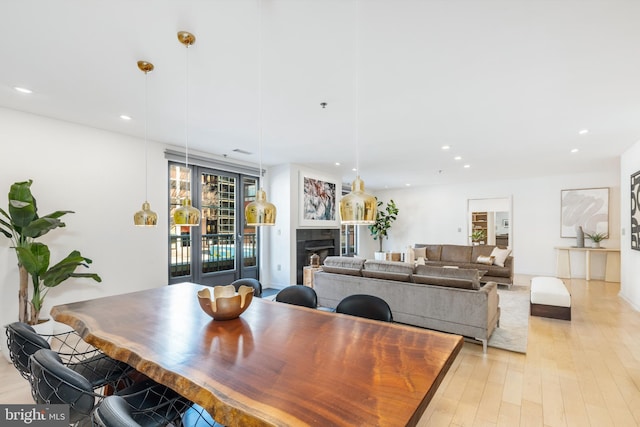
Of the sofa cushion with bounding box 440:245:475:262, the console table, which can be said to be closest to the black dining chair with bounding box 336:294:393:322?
the sofa cushion with bounding box 440:245:475:262

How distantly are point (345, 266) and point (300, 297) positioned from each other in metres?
1.50

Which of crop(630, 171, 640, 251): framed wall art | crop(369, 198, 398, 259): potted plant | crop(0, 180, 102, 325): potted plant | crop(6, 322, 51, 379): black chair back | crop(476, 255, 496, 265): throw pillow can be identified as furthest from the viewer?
crop(369, 198, 398, 259): potted plant

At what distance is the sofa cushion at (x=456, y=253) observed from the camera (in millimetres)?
6737

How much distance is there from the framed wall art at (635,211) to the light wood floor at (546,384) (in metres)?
1.49

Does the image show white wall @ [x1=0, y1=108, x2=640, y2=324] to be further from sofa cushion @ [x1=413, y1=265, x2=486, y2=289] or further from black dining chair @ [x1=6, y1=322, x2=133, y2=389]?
sofa cushion @ [x1=413, y1=265, x2=486, y2=289]

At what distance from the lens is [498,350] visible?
10.3 feet

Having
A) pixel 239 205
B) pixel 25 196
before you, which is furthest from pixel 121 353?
pixel 239 205

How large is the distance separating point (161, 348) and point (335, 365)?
89cm

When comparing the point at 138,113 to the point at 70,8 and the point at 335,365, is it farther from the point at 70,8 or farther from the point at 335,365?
the point at 335,365

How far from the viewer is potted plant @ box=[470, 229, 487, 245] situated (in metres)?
8.59

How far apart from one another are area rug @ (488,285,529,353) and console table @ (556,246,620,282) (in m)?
2.35

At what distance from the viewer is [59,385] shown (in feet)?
4.18

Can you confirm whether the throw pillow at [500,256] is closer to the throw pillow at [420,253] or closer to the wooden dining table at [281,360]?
the throw pillow at [420,253]

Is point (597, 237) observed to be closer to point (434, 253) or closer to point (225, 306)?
point (434, 253)
